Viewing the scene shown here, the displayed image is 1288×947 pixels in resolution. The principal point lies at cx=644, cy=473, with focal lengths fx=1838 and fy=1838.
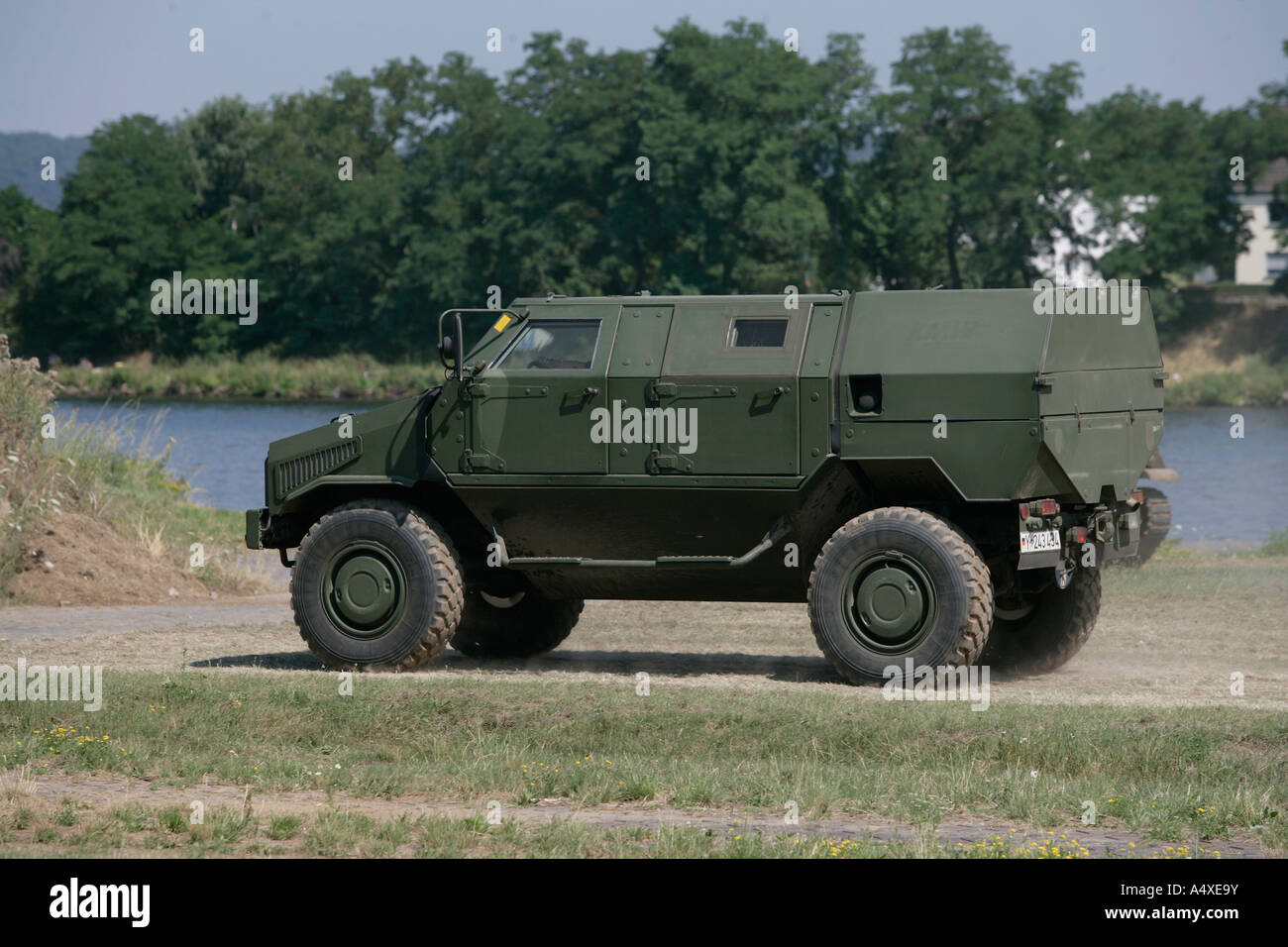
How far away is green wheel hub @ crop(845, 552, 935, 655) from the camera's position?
12109 millimetres

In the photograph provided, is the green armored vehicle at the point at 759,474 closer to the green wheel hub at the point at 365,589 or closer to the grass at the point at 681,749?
the green wheel hub at the point at 365,589

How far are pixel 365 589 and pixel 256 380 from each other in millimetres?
64234

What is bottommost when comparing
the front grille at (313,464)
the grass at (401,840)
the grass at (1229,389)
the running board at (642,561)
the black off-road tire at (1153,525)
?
the grass at (401,840)

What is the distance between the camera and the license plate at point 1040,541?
12.0 meters

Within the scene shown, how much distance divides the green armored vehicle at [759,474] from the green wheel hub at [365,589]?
2cm

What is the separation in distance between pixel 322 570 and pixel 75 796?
Answer: 4196 millimetres

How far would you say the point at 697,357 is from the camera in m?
12.5

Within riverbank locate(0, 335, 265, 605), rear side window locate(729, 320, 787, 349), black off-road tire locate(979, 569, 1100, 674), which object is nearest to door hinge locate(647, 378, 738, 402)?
rear side window locate(729, 320, 787, 349)

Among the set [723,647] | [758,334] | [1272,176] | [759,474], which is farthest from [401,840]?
[1272,176]

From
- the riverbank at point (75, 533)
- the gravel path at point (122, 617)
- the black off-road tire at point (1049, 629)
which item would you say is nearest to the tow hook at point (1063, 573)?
the black off-road tire at point (1049, 629)

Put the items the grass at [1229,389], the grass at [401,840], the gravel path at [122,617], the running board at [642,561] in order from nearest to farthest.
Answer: the grass at [401,840] → the running board at [642,561] → the gravel path at [122,617] → the grass at [1229,389]

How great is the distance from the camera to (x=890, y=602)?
12.2 metres

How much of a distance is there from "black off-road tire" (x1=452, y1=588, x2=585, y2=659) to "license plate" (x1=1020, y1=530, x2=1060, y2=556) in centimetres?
386
